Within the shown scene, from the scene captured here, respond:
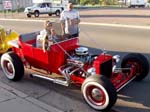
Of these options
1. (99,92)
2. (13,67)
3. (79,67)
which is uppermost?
(79,67)

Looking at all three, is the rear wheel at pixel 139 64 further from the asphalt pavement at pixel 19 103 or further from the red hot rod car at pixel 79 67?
the asphalt pavement at pixel 19 103

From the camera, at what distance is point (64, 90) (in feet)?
20.8

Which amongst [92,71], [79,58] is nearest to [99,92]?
[92,71]

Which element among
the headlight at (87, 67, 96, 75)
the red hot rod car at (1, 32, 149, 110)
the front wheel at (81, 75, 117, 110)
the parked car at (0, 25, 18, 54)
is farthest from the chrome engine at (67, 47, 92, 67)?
the parked car at (0, 25, 18, 54)

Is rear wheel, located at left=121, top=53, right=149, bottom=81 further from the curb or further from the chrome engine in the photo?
the curb

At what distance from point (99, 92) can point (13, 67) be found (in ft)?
7.95

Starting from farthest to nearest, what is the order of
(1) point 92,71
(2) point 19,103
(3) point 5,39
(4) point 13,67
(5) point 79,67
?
(3) point 5,39, (4) point 13,67, (5) point 79,67, (1) point 92,71, (2) point 19,103

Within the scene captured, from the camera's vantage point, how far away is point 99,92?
526 cm

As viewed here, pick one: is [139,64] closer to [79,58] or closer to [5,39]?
[79,58]

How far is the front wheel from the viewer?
504 centimetres

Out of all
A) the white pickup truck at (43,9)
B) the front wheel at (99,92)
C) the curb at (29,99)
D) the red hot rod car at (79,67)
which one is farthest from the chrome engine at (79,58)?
the white pickup truck at (43,9)

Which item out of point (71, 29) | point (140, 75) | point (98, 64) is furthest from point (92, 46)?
point (98, 64)

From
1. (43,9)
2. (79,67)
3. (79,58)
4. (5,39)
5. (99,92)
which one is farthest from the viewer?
(43,9)

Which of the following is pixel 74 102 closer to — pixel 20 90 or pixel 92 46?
pixel 20 90
